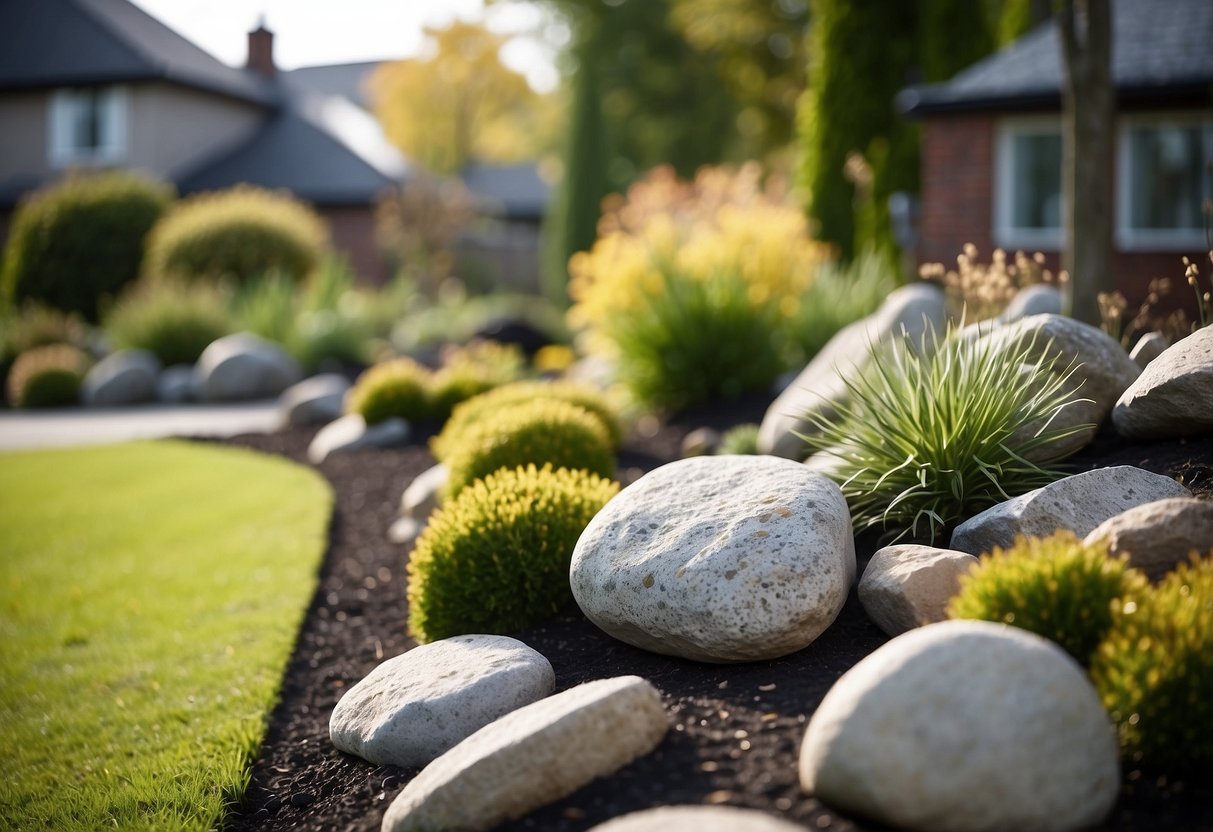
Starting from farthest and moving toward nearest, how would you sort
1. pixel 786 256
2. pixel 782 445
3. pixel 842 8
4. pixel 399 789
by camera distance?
pixel 842 8 → pixel 786 256 → pixel 782 445 → pixel 399 789

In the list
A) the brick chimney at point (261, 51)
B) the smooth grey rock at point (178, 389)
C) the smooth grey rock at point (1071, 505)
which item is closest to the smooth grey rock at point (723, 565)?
the smooth grey rock at point (1071, 505)

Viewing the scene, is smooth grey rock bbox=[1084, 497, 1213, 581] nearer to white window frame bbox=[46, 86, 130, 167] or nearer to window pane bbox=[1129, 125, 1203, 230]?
window pane bbox=[1129, 125, 1203, 230]

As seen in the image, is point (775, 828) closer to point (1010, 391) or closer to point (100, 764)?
point (1010, 391)

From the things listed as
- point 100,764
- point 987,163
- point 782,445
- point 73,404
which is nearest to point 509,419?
point 782,445

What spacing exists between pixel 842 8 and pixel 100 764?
1546cm

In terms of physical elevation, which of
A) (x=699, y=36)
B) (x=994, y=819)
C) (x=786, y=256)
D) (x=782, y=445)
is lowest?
(x=994, y=819)

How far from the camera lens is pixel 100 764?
4035 millimetres

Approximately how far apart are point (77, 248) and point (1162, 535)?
19.6 metres

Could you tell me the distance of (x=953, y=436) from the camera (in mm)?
4090

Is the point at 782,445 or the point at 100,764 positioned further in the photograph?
the point at 782,445

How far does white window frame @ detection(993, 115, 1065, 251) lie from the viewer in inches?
516

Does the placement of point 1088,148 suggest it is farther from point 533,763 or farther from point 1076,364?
point 533,763

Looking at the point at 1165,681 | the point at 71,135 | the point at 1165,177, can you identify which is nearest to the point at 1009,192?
the point at 1165,177

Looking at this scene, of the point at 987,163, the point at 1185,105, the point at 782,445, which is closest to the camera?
the point at 782,445
